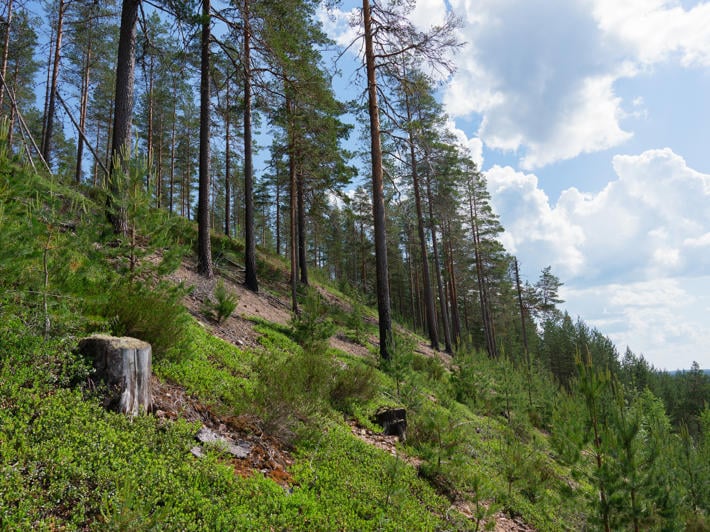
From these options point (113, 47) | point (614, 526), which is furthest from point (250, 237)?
point (113, 47)

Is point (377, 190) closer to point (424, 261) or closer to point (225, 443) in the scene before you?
point (225, 443)

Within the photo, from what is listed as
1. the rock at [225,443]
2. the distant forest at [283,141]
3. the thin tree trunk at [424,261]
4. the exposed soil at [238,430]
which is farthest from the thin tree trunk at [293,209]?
the rock at [225,443]

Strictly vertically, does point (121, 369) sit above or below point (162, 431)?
above

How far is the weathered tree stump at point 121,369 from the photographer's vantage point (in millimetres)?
3189

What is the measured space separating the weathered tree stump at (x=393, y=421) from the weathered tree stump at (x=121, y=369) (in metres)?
3.76

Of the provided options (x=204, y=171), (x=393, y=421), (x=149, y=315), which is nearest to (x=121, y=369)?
(x=149, y=315)

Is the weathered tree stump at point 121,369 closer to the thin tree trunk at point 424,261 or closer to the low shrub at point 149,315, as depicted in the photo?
the low shrub at point 149,315

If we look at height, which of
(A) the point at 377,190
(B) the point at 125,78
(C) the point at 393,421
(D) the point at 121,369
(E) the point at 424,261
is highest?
(B) the point at 125,78

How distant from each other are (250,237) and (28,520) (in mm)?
11284

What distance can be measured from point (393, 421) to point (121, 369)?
4241 mm

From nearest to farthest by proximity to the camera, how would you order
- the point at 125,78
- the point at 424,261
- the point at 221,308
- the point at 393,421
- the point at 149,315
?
1. the point at 149,315
2. the point at 393,421
3. the point at 125,78
4. the point at 221,308
5. the point at 424,261

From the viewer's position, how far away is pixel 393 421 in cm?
602

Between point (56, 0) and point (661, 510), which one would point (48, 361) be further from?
point (56, 0)

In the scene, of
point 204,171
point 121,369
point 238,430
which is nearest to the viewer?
point 121,369
